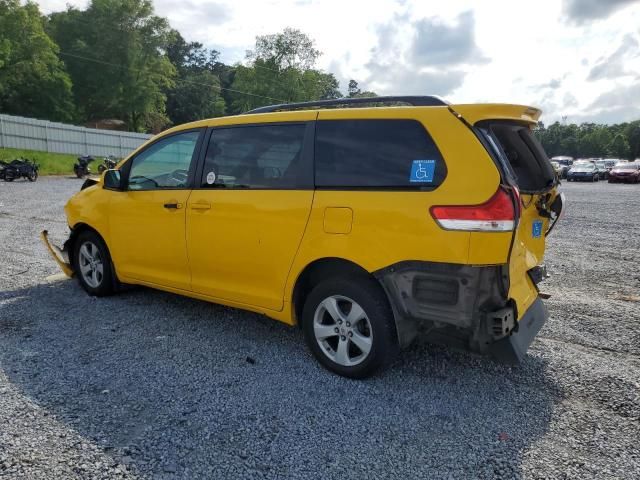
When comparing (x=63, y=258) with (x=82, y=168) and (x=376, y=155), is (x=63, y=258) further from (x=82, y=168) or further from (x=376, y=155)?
(x=82, y=168)

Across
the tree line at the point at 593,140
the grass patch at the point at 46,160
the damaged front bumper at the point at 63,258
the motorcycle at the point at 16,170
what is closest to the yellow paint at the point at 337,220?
the damaged front bumper at the point at 63,258

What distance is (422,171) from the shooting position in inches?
117

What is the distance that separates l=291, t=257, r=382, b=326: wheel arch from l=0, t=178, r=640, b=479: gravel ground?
1.49 ft

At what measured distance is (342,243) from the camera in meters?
3.19

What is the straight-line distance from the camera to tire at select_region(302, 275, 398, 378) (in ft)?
10.3

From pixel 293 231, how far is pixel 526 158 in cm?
188

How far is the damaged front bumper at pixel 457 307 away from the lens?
2.82m

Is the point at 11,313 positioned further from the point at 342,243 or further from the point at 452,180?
the point at 452,180

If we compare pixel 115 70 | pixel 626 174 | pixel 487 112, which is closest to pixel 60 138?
pixel 115 70

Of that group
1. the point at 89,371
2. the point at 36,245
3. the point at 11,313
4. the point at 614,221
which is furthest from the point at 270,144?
the point at 614,221

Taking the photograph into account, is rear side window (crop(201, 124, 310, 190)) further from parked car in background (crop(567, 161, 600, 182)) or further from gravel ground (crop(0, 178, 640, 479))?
parked car in background (crop(567, 161, 600, 182))

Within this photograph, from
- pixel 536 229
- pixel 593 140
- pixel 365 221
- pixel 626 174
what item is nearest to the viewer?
pixel 365 221

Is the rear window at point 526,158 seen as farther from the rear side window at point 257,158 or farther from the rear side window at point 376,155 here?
the rear side window at point 257,158

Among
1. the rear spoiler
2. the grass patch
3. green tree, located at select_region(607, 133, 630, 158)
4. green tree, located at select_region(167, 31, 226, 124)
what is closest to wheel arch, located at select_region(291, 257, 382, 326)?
the rear spoiler
